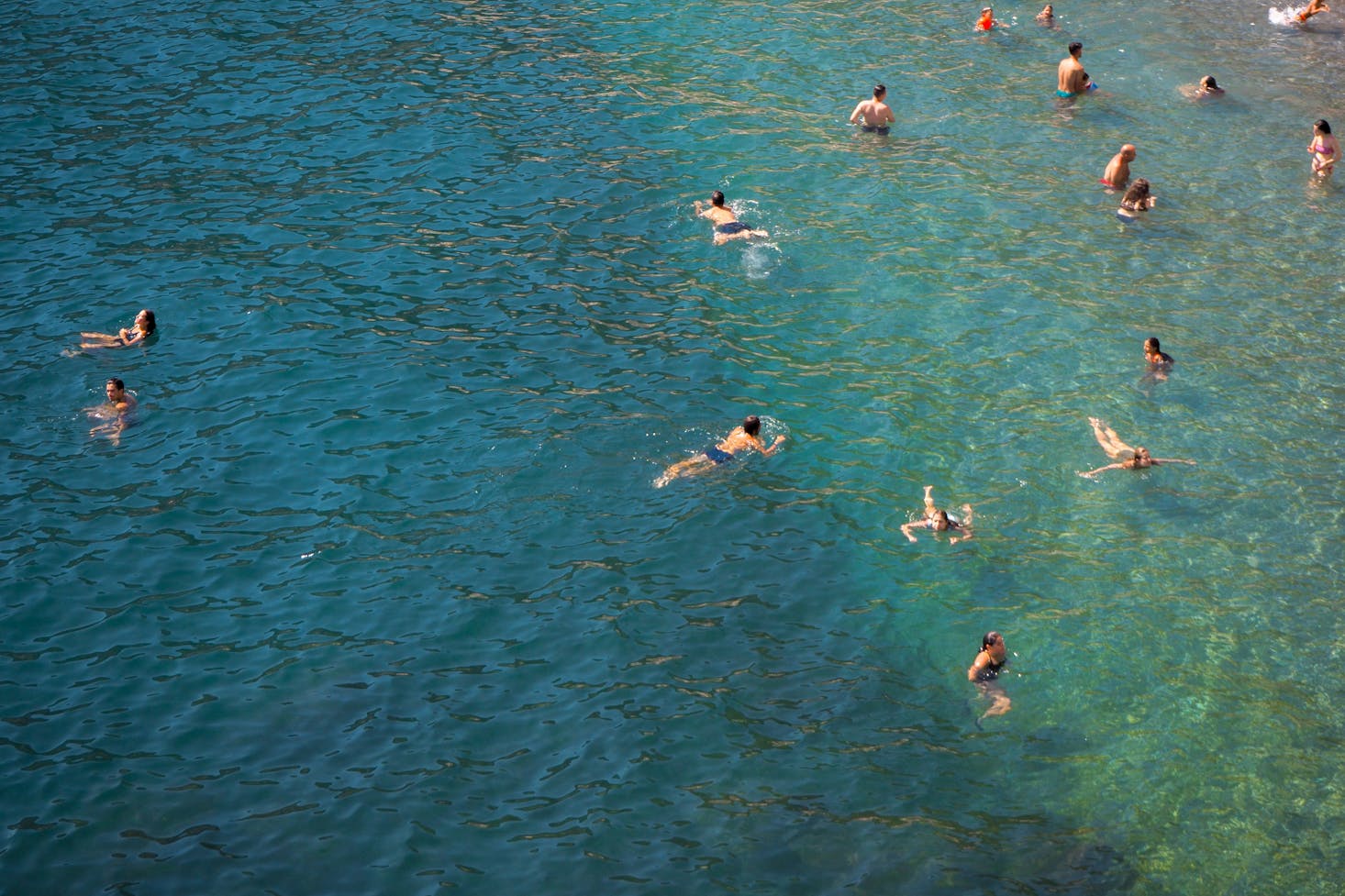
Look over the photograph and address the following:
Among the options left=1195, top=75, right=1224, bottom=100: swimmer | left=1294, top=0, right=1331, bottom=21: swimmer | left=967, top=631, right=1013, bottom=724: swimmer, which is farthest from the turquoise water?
left=1294, top=0, right=1331, bottom=21: swimmer

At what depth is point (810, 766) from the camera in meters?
14.0

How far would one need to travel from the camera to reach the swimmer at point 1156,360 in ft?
65.0

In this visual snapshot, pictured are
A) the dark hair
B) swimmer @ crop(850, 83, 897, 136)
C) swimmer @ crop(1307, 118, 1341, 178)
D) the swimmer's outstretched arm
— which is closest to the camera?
the swimmer's outstretched arm

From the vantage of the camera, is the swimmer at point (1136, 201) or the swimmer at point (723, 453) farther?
the swimmer at point (1136, 201)

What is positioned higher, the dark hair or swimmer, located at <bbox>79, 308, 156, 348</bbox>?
Answer: the dark hair

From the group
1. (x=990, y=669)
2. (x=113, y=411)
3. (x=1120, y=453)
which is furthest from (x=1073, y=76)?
(x=113, y=411)

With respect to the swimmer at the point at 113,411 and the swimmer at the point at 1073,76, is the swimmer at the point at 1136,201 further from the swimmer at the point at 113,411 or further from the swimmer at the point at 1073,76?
the swimmer at the point at 113,411

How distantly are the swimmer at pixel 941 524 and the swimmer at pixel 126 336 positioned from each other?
46.4 ft

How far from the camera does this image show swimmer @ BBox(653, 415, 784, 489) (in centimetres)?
1844

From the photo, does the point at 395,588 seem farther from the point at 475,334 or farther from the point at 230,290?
the point at 230,290

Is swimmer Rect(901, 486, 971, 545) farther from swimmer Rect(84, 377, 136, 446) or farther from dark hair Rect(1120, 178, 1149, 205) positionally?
swimmer Rect(84, 377, 136, 446)

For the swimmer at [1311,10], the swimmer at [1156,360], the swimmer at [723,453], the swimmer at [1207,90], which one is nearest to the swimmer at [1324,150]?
the swimmer at [1207,90]

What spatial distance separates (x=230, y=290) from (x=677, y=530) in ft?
36.9

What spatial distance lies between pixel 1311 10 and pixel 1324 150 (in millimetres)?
9215
